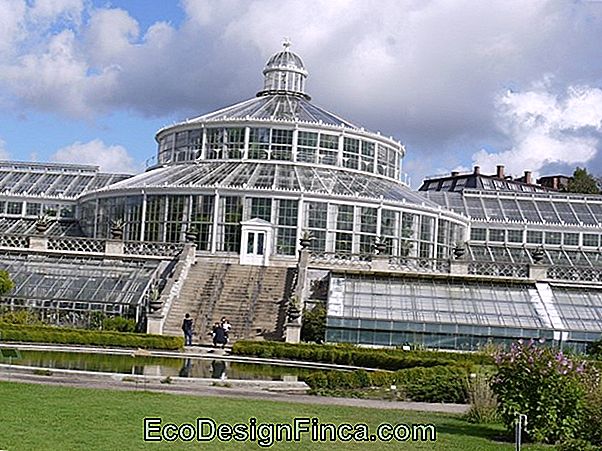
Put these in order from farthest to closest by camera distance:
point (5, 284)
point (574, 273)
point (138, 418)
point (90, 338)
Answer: point (574, 273)
point (5, 284)
point (90, 338)
point (138, 418)

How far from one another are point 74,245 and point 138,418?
94.7 ft

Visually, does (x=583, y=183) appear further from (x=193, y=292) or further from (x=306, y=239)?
(x=193, y=292)

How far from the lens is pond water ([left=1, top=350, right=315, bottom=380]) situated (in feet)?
75.1

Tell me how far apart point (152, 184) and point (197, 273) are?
7.97 meters

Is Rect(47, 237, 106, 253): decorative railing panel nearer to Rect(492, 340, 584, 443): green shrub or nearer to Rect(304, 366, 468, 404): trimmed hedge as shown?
Rect(304, 366, 468, 404): trimmed hedge

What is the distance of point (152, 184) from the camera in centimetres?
4475

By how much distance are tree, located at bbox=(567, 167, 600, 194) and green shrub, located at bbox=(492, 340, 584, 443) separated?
70.8 metres

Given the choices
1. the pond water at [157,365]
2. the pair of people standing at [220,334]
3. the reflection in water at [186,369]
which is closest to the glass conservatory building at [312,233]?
the pair of people standing at [220,334]

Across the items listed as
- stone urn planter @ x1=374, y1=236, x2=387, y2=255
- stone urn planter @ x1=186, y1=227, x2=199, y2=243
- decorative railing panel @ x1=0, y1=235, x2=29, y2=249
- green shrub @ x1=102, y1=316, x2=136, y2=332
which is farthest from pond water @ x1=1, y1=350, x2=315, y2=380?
decorative railing panel @ x1=0, y1=235, x2=29, y2=249

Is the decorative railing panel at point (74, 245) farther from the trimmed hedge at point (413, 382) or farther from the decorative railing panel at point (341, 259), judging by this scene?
the trimmed hedge at point (413, 382)

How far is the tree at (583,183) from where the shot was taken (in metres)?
82.6

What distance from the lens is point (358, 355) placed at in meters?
28.0

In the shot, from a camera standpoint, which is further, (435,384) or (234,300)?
(234,300)

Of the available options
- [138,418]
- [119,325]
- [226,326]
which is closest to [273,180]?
[119,325]
